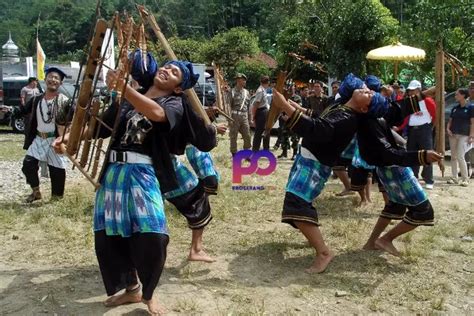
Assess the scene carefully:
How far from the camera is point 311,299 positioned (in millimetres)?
3965

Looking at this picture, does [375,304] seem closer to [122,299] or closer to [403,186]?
[403,186]

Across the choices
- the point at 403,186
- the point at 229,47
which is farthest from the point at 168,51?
the point at 229,47

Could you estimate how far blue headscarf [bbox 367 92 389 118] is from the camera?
4.29m

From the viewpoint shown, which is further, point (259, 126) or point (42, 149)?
point (259, 126)

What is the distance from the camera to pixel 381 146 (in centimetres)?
439

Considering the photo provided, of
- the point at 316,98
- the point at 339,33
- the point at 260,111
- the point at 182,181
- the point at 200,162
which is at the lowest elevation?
the point at 182,181

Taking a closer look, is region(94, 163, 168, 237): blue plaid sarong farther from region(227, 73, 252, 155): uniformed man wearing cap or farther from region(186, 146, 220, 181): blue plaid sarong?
region(227, 73, 252, 155): uniformed man wearing cap

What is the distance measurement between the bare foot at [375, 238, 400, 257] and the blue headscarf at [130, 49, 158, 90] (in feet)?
8.61

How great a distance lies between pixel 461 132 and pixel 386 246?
14.3 ft

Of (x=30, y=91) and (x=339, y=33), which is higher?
Answer: (x=339, y=33)

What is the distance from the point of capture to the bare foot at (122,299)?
146 inches

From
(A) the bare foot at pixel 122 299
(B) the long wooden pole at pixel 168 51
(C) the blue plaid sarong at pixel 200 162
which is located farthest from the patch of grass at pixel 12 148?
(A) the bare foot at pixel 122 299

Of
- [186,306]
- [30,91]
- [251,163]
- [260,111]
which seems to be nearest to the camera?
[186,306]

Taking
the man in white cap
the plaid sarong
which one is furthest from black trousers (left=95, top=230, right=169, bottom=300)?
the man in white cap
